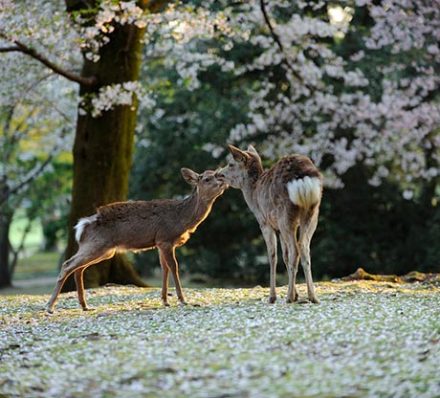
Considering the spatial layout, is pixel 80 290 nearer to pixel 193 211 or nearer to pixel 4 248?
pixel 193 211

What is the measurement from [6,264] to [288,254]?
698 inches

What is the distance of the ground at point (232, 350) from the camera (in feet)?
20.3

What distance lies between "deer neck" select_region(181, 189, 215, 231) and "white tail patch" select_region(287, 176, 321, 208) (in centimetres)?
166

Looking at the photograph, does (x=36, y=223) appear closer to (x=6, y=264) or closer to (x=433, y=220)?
(x=6, y=264)

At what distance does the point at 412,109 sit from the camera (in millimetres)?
19062

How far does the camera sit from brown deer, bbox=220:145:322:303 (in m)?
9.24

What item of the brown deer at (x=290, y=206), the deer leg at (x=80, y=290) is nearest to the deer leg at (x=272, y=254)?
the brown deer at (x=290, y=206)

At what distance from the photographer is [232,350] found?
708cm

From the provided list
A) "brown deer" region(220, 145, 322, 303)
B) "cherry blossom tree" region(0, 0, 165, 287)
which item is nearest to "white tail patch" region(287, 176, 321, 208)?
"brown deer" region(220, 145, 322, 303)

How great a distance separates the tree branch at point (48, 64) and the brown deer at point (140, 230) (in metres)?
3.67

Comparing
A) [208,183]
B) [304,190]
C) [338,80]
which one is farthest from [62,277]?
[338,80]

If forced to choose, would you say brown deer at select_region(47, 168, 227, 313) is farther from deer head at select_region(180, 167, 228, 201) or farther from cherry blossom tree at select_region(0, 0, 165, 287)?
cherry blossom tree at select_region(0, 0, 165, 287)

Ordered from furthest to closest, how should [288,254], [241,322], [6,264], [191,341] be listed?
1. [6,264]
2. [288,254]
3. [241,322]
4. [191,341]

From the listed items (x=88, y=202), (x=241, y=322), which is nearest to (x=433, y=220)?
(x=88, y=202)
